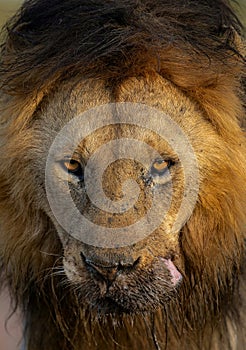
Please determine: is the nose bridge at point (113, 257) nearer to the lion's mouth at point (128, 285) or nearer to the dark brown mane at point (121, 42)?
the lion's mouth at point (128, 285)

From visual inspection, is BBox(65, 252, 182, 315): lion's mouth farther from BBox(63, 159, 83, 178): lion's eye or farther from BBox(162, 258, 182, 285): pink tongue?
BBox(63, 159, 83, 178): lion's eye

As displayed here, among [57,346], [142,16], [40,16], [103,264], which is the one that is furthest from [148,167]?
[57,346]

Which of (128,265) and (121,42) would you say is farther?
(121,42)

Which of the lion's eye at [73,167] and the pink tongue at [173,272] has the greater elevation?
the lion's eye at [73,167]

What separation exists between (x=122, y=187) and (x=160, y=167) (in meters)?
0.16

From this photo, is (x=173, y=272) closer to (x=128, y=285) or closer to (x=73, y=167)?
(x=128, y=285)

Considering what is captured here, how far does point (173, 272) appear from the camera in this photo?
2.57 metres

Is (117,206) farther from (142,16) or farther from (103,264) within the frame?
(142,16)

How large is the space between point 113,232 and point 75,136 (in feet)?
1.08

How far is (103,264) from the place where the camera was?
239 cm

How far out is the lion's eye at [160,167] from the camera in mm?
2523

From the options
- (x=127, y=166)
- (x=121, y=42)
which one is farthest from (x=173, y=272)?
(x=121, y=42)

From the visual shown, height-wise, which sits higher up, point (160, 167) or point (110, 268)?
point (160, 167)

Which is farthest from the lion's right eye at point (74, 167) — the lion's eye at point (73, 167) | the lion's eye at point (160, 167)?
the lion's eye at point (160, 167)
